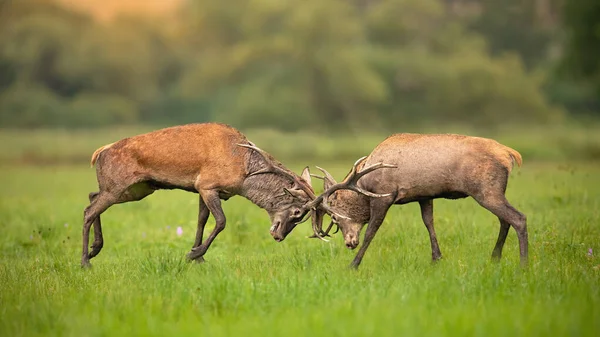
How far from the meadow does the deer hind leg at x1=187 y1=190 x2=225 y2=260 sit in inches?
11.4

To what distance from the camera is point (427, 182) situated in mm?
9453

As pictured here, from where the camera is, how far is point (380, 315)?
21.9 feet

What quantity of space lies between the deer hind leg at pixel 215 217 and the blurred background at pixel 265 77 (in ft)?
72.3

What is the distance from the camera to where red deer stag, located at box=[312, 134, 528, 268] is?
918 cm

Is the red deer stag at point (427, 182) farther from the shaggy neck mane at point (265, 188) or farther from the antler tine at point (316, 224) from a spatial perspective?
the shaggy neck mane at point (265, 188)

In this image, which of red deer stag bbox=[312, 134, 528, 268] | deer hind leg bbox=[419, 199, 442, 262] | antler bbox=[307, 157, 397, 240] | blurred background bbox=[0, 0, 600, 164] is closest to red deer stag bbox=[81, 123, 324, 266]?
antler bbox=[307, 157, 397, 240]

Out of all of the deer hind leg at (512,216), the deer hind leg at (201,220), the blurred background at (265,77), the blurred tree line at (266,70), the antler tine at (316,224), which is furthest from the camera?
the blurred tree line at (266,70)

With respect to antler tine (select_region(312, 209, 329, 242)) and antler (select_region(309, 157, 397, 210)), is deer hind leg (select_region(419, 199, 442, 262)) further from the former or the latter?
antler tine (select_region(312, 209, 329, 242))

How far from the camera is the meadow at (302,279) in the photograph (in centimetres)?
660

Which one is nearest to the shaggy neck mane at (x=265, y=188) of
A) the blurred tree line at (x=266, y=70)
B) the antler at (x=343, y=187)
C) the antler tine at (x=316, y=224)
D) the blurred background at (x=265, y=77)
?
the antler tine at (x=316, y=224)

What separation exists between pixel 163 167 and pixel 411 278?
3.48m

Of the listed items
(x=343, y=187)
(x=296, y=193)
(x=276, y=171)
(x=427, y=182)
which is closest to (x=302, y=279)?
(x=343, y=187)

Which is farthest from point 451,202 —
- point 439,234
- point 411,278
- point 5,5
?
point 5,5

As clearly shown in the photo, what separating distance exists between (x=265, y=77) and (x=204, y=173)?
3278 cm
